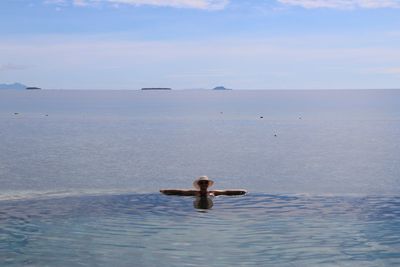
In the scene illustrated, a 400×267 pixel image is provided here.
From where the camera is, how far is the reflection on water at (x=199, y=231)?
3628 centimetres

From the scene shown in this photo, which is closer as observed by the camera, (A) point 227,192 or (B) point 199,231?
(B) point 199,231

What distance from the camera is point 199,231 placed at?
4291cm

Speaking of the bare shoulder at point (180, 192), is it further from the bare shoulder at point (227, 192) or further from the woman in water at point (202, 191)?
the bare shoulder at point (227, 192)

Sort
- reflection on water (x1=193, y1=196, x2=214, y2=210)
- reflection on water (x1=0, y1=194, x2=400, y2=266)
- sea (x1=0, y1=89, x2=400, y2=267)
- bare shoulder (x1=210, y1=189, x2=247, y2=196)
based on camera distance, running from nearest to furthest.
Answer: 1. reflection on water (x1=0, y1=194, x2=400, y2=266)
2. sea (x1=0, y1=89, x2=400, y2=267)
3. reflection on water (x1=193, y1=196, x2=214, y2=210)
4. bare shoulder (x1=210, y1=189, x2=247, y2=196)

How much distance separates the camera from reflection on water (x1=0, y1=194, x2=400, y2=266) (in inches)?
1428

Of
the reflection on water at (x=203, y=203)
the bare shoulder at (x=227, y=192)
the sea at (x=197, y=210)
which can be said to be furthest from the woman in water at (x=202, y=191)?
the sea at (x=197, y=210)

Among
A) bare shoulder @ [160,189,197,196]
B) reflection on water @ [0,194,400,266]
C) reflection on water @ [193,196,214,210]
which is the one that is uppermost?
bare shoulder @ [160,189,197,196]

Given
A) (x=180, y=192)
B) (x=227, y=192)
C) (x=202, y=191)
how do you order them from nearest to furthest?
(x=202, y=191)
(x=227, y=192)
(x=180, y=192)

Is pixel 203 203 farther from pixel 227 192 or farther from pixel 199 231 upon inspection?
pixel 199 231

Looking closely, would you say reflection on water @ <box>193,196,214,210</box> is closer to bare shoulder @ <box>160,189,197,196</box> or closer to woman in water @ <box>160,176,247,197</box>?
woman in water @ <box>160,176,247,197</box>

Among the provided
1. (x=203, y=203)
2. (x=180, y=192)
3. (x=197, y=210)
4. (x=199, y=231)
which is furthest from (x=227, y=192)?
(x=199, y=231)

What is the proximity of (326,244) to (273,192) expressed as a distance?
21.9m

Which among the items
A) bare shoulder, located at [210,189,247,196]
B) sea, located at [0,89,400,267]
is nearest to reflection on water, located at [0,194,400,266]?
sea, located at [0,89,400,267]

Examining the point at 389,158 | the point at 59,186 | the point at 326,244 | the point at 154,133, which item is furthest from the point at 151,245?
the point at 154,133
